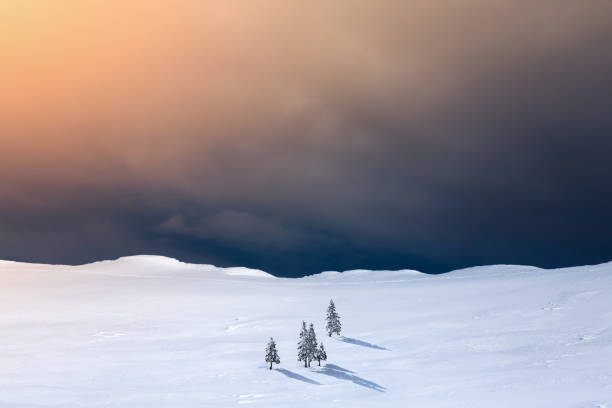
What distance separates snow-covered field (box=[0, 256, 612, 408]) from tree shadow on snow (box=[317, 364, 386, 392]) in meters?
0.12

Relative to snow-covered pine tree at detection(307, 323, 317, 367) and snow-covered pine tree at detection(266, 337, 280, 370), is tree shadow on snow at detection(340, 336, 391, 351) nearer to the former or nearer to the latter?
snow-covered pine tree at detection(307, 323, 317, 367)

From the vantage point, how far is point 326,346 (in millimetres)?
36781

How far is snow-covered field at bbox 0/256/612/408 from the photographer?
26812mm

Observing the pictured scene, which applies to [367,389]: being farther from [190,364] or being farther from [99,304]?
[99,304]

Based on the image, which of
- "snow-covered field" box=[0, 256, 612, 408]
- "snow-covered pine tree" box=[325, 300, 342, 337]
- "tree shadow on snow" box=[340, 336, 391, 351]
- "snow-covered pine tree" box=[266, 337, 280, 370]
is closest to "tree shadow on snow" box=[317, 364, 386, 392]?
"snow-covered field" box=[0, 256, 612, 408]

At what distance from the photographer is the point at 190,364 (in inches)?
1321

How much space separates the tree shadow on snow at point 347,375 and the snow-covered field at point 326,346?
0.39 ft

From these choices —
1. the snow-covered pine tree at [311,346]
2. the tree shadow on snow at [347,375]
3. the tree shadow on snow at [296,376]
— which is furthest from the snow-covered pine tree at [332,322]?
the tree shadow on snow at [296,376]

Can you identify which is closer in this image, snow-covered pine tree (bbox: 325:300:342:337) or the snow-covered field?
the snow-covered field

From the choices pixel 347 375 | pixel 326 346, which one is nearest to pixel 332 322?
pixel 326 346

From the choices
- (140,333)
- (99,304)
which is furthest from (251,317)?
(99,304)

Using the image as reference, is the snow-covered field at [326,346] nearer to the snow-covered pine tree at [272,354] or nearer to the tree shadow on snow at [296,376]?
the tree shadow on snow at [296,376]

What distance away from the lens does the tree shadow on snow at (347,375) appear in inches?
1133

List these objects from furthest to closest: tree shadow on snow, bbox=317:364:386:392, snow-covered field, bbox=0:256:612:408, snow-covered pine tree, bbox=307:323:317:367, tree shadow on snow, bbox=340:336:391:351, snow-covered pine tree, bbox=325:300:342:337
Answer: snow-covered pine tree, bbox=325:300:342:337 < tree shadow on snow, bbox=340:336:391:351 < snow-covered pine tree, bbox=307:323:317:367 < tree shadow on snow, bbox=317:364:386:392 < snow-covered field, bbox=0:256:612:408
